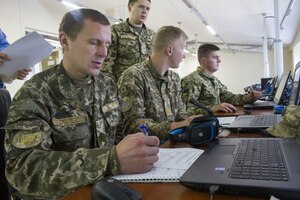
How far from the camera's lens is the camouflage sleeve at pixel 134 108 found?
125 cm

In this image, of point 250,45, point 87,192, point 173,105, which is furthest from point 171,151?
point 250,45

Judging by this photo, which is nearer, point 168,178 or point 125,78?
point 168,178

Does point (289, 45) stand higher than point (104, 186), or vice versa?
point (289, 45)

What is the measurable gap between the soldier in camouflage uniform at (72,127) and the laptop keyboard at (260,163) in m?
0.22

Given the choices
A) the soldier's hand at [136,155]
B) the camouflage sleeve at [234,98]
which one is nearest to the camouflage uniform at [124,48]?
the camouflage sleeve at [234,98]

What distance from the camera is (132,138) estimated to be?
72cm

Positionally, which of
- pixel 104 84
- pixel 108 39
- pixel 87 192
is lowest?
pixel 87 192

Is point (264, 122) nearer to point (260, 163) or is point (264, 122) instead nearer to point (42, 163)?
point (260, 163)

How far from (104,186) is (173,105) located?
1.33 meters

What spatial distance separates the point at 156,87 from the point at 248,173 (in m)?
1.15

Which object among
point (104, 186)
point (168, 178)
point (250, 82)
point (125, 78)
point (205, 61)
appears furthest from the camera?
point (250, 82)

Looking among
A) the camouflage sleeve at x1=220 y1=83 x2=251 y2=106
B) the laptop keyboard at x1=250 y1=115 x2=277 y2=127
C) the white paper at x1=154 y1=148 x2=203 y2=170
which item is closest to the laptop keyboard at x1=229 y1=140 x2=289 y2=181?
the white paper at x1=154 y1=148 x2=203 y2=170

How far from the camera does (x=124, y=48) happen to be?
7.83 ft

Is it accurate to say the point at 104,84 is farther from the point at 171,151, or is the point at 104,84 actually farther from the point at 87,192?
the point at 87,192
